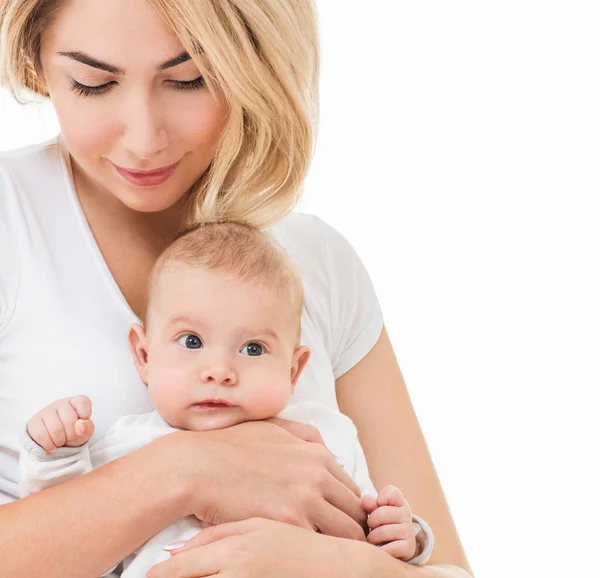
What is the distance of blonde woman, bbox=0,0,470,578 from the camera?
1949 mm

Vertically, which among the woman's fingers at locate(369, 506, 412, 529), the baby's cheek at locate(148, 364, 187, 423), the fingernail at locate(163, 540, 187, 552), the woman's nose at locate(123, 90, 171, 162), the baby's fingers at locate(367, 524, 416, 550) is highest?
the woman's nose at locate(123, 90, 171, 162)

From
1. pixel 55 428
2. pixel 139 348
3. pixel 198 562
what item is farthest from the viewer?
pixel 139 348

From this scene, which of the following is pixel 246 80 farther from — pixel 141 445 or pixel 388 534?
pixel 388 534

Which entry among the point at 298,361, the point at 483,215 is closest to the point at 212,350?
the point at 298,361

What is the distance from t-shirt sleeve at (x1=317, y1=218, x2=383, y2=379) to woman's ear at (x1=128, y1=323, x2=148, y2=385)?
565mm

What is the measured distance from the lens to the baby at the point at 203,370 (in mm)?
2031

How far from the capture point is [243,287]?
2125 millimetres

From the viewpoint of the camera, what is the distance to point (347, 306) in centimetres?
267

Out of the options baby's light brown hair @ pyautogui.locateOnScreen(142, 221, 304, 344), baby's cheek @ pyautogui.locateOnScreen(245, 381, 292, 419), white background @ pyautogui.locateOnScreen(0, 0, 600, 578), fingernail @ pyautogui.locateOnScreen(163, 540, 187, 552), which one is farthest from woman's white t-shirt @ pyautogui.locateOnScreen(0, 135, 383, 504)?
white background @ pyautogui.locateOnScreen(0, 0, 600, 578)

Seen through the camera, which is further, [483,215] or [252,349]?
[483,215]

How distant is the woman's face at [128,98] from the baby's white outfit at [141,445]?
1.61 feet

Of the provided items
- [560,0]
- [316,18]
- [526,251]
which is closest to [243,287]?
[316,18]

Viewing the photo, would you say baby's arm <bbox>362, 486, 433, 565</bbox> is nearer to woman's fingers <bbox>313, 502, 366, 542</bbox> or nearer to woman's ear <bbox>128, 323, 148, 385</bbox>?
woman's fingers <bbox>313, 502, 366, 542</bbox>

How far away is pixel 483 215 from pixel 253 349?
92.7 inches
